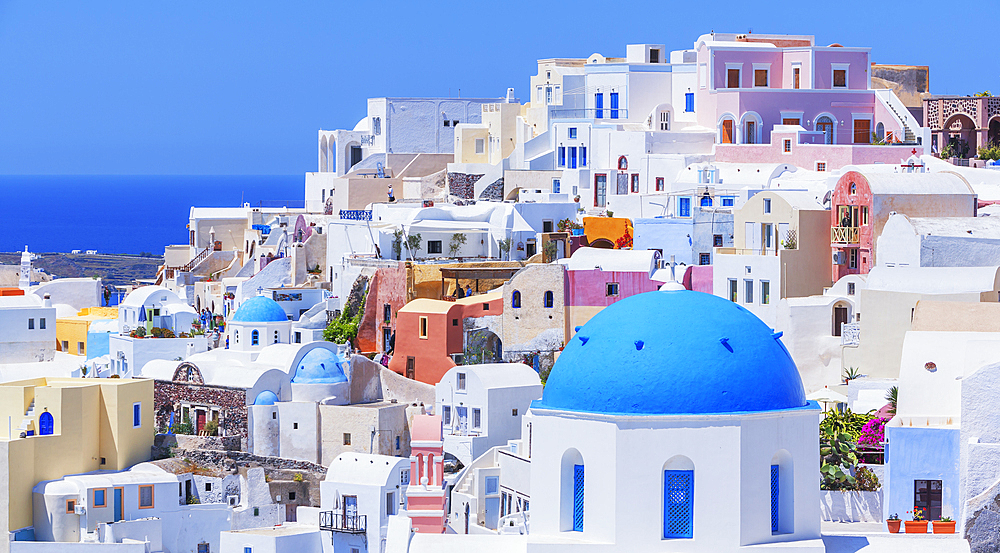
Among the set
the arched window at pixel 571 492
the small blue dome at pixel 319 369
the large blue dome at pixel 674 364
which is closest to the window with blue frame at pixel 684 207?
the small blue dome at pixel 319 369

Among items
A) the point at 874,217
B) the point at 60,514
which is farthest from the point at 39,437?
Result: the point at 874,217

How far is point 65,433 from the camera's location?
34562 millimetres

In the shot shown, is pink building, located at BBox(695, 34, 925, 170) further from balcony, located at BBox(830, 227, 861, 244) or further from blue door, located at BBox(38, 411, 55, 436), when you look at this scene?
blue door, located at BBox(38, 411, 55, 436)

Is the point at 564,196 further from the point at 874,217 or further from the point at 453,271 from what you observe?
the point at 874,217

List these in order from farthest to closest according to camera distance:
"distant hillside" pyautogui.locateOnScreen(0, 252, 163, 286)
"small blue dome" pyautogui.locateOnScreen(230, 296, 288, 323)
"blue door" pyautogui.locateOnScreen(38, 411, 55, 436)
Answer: "distant hillside" pyautogui.locateOnScreen(0, 252, 163, 286), "small blue dome" pyautogui.locateOnScreen(230, 296, 288, 323), "blue door" pyautogui.locateOnScreen(38, 411, 55, 436)

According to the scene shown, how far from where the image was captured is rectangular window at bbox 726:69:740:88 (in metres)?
50.7

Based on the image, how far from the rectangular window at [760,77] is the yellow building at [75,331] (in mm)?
20992

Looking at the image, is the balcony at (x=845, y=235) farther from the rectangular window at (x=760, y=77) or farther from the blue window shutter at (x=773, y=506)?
the blue window shutter at (x=773, y=506)

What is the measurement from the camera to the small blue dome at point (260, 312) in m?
41.5

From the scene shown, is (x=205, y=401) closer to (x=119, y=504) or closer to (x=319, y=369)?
(x=319, y=369)

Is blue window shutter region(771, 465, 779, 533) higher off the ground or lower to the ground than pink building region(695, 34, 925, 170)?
lower

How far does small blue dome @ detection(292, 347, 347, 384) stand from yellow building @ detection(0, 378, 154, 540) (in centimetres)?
345

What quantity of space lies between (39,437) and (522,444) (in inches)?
398

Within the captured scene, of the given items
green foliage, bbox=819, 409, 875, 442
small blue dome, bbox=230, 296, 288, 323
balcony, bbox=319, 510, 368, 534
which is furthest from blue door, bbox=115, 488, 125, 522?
green foliage, bbox=819, 409, 875, 442
